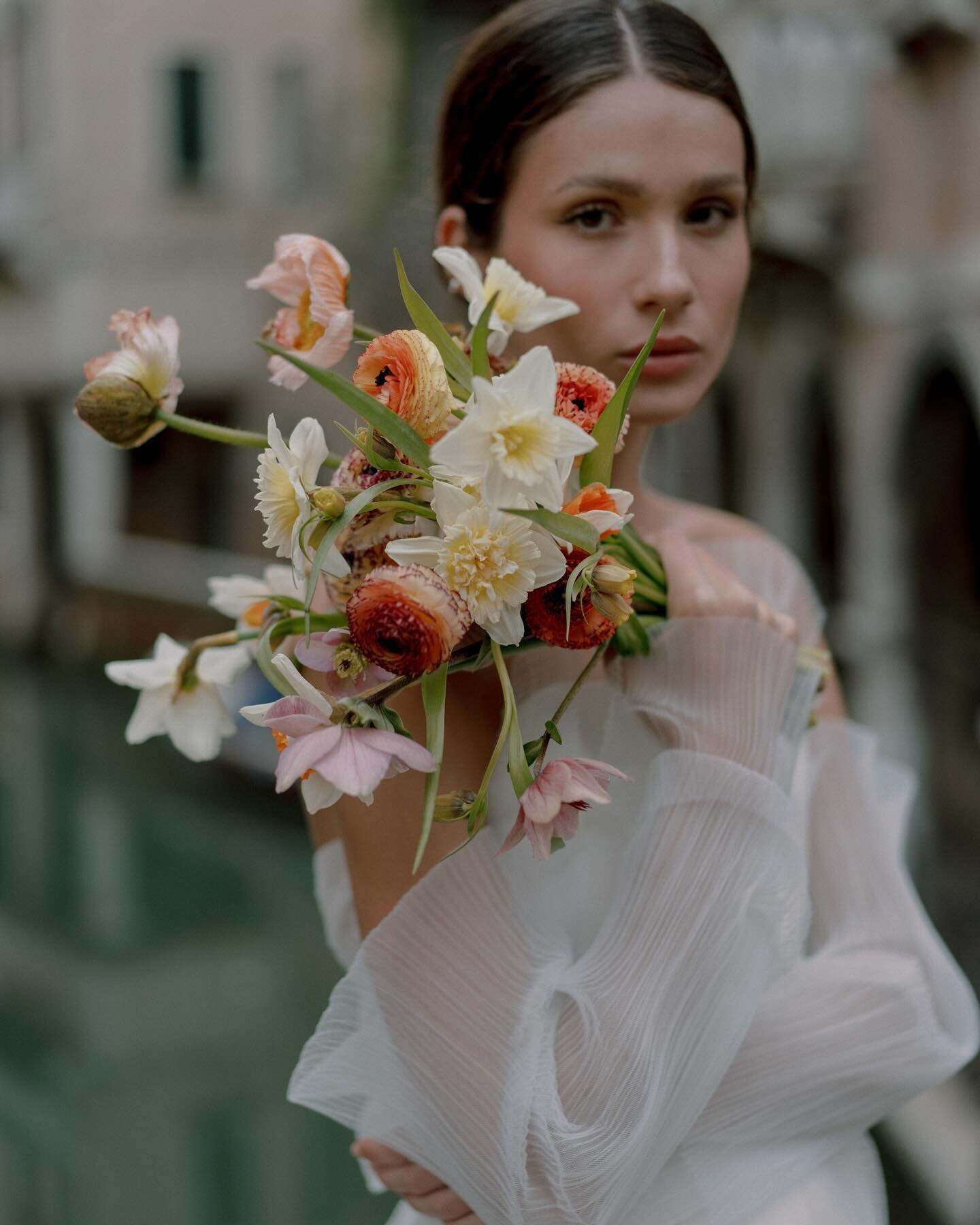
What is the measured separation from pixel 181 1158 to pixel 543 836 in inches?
144

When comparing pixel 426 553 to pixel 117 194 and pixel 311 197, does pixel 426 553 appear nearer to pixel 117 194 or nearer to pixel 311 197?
pixel 311 197

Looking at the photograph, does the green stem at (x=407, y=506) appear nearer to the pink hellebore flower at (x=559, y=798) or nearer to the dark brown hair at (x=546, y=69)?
the pink hellebore flower at (x=559, y=798)

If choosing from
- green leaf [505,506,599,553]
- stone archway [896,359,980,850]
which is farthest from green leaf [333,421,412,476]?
stone archway [896,359,980,850]

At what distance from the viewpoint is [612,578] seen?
0.97 m

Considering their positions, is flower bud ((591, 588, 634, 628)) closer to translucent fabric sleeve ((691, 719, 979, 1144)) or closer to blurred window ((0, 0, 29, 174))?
translucent fabric sleeve ((691, 719, 979, 1144))

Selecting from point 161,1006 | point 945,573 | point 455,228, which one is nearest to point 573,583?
point 455,228

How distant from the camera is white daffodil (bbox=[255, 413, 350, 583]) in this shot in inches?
37.9

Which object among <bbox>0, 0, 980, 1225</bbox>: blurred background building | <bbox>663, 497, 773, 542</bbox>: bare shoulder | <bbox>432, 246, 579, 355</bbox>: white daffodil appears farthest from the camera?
<bbox>0, 0, 980, 1225</bbox>: blurred background building

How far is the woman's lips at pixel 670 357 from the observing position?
132 centimetres

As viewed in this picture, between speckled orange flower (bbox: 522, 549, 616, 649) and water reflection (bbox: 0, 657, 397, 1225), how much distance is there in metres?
3.31

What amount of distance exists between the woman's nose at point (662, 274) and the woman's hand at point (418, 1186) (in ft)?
2.44

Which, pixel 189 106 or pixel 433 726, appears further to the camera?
pixel 189 106

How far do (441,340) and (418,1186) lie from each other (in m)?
0.69

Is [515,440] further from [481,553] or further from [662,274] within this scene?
[662,274]
